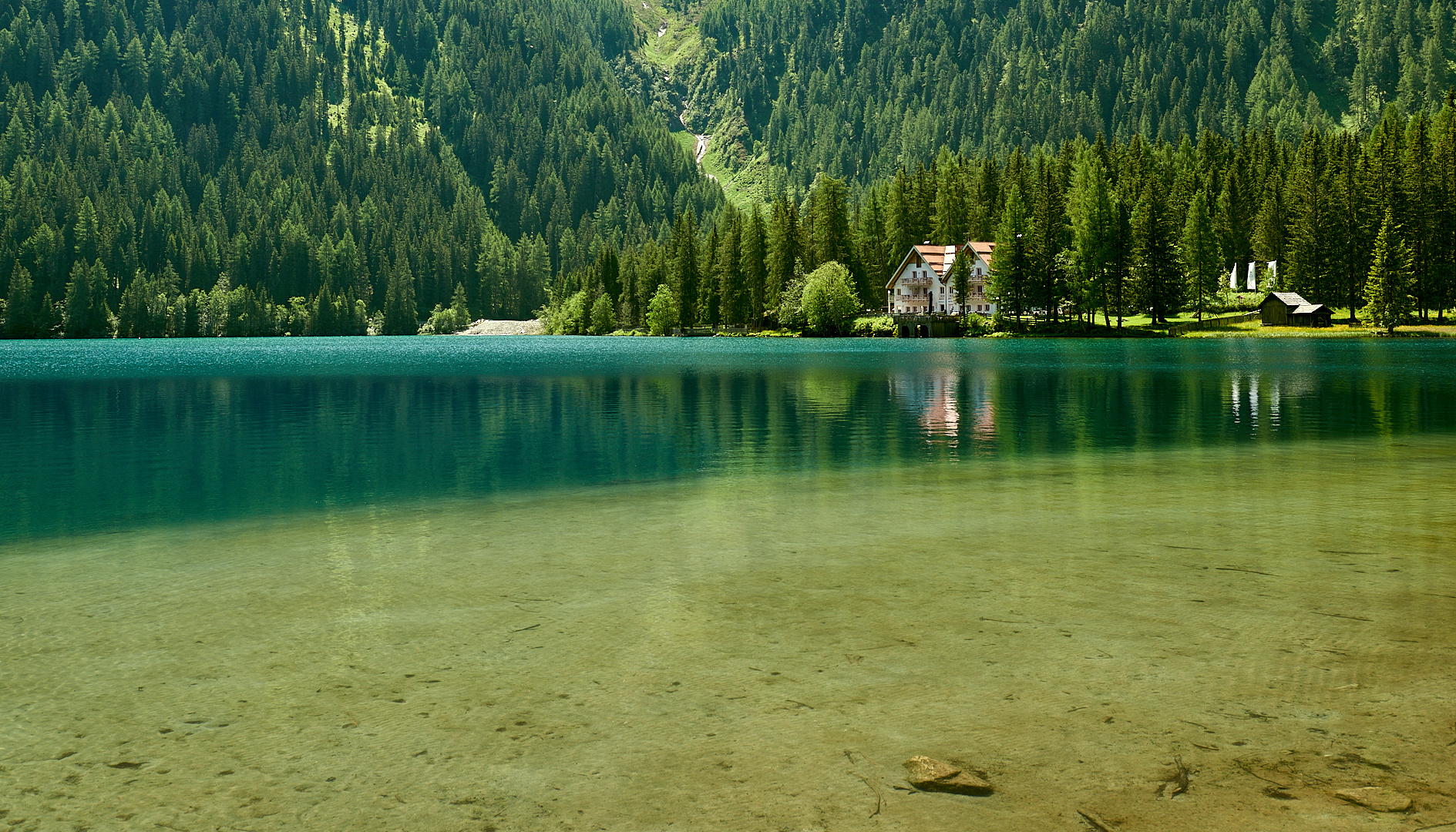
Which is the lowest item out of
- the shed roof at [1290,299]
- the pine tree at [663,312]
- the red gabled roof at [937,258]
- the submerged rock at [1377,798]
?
the submerged rock at [1377,798]

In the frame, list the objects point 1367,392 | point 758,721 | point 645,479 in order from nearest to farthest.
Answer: point 758,721
point 645,479
point 1367,392

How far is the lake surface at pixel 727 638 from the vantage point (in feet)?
20.5

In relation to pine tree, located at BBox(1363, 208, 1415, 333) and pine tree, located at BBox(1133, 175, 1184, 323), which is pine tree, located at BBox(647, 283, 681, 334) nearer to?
pine tree, located at BBox(1133, 175, 1184, 323)

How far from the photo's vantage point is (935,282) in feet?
493

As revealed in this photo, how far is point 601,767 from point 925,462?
1807 centimetres

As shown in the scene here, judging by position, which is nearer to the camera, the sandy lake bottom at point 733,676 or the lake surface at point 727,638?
the sandy lake bottom at point 733,676

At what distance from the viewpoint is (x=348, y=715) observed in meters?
7.52

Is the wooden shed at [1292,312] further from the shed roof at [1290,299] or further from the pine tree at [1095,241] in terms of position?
the pine tree at [1095,241]

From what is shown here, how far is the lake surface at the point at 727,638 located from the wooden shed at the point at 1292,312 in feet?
343

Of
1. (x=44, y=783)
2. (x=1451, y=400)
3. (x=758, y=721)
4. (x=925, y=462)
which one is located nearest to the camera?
(x=44, y=783)

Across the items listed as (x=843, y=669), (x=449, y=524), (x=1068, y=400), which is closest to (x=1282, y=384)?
(x=1068, y=400)

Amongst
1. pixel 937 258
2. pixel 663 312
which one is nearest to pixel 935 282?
pixel 937 258

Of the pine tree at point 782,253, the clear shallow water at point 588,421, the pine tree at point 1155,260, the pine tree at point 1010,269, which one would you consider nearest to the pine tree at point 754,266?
the pine tree at point 782,253

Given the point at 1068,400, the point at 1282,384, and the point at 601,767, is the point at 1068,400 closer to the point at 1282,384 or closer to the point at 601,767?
the point at 1282,384
